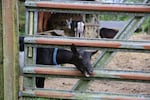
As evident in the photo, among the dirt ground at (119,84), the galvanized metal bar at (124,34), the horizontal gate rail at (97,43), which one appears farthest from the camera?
the dirt ground at (119,84)

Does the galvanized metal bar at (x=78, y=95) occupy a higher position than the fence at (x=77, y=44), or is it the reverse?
the fence at (x=77, y=44)

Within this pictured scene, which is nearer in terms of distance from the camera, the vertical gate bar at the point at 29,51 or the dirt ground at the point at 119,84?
the vertical gate bar at the point at 29,51

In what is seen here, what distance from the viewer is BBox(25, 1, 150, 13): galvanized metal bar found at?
323cm

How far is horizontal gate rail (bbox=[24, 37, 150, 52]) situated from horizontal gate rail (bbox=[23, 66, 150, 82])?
199 mm

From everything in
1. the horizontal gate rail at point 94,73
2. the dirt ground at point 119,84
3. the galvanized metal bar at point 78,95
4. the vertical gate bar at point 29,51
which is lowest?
the dirt ground at point 119,84

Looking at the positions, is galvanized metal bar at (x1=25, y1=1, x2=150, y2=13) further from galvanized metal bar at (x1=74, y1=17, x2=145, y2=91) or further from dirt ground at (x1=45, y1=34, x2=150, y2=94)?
dirt ground at (x1=45, y1=34, x2=150, y2=94)

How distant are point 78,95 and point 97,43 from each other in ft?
1.57

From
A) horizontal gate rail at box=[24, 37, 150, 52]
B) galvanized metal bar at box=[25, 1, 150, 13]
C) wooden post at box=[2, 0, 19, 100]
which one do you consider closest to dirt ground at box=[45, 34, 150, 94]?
horizontal gate rail at box=[24, 37, 150, 52]

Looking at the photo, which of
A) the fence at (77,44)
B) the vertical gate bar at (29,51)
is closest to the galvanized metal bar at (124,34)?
the fence at (77,44)

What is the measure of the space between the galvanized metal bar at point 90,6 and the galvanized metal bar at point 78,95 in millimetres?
715

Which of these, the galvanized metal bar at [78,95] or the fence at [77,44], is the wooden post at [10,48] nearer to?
the fence at [77,44]

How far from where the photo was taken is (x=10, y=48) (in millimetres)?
3309

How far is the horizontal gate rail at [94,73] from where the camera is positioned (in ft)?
10.7

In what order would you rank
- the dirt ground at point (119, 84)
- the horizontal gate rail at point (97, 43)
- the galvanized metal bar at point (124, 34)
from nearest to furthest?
the horizontal gate rail at point (97, 43) < the galvanized metal bar at point (124, 34) < the dirt ground at point (119, 84)
